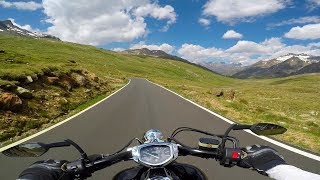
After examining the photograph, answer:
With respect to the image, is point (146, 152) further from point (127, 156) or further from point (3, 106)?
point (3, 106)

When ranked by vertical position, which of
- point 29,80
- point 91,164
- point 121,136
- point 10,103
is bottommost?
point 121,136

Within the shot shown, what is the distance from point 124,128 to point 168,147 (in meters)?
11.4

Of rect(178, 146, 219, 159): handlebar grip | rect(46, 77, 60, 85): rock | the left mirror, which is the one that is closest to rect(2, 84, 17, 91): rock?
rect(46, 77, 60, 85): rock

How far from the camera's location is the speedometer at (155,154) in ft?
9.45

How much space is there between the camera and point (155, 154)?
9.79 feet

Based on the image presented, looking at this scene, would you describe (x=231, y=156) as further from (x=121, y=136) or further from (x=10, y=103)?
(x=10, y=103)

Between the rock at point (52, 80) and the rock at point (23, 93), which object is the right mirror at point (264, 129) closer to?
the rock at point (23, 93)

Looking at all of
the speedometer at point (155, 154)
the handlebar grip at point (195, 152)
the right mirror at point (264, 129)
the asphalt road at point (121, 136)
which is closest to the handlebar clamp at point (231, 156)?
the handlebar grip at point (195, 152)

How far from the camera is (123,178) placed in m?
3.24

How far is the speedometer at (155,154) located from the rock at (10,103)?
15114 mm

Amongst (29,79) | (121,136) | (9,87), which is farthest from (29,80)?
(121,136)

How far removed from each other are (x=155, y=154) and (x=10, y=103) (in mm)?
15679

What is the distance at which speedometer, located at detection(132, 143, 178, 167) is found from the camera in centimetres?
288

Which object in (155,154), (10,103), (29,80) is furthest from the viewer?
(29,80)
